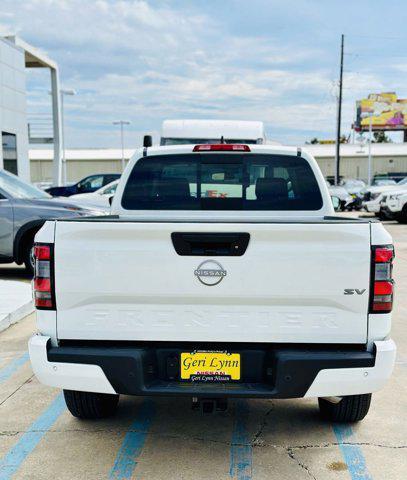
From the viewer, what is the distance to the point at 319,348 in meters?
3.46

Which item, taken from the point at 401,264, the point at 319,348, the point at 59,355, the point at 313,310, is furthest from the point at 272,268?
the point at 401,264

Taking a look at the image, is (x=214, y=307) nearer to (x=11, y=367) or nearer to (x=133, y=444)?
(x=133, y=444)

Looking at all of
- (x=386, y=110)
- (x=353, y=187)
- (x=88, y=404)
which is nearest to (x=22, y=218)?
(x=88, y=404)

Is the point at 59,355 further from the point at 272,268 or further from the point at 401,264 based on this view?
the point at 401,264

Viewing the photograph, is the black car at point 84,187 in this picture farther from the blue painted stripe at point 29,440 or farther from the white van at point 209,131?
the blue painted stripe at point 29,440

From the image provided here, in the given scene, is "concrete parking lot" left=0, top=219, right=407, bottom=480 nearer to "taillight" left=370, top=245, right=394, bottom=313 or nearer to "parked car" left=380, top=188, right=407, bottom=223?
"taillight" left=370, top=245, right=394, bottom=313

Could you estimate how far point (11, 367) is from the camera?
5676 mm

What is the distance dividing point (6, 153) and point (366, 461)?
21.8 meters

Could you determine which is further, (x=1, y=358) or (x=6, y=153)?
(x=6, y=153)

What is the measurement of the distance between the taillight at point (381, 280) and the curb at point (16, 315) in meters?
4.84

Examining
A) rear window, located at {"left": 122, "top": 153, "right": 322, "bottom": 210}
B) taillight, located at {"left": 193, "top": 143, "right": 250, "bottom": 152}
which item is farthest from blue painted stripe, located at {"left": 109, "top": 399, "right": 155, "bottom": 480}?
taillight, located at {"left": 193, "top": 143, "right": 250, "bottom": 152}

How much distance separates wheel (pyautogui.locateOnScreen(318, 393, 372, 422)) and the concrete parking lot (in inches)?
2.6

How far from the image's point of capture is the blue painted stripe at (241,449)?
3.56m

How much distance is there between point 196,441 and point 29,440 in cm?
108
